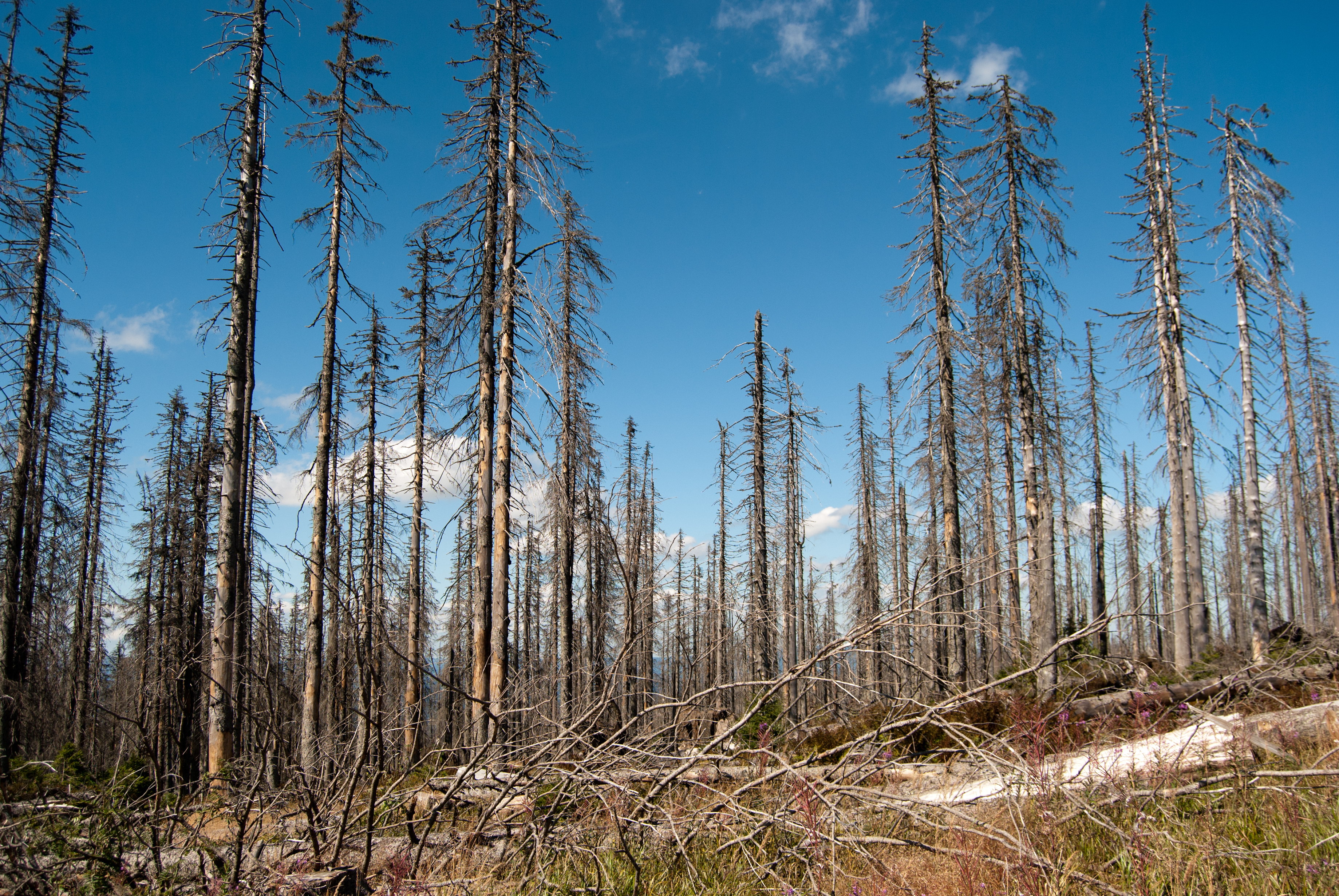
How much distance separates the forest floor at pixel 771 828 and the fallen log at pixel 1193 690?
0.39 metres

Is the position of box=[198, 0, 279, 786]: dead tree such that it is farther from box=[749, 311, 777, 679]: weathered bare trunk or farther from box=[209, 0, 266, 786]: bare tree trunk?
box=[749, 311, 777, 679]: weathered bare trunk

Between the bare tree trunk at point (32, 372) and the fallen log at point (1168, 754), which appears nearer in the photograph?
the fallen log at point (1168, 754)

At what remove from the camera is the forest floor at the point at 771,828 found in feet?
11.5

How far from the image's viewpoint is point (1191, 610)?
14.9 m

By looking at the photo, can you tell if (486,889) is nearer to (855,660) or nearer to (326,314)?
(855,660)

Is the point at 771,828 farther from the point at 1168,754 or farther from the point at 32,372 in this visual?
the point at 32,372

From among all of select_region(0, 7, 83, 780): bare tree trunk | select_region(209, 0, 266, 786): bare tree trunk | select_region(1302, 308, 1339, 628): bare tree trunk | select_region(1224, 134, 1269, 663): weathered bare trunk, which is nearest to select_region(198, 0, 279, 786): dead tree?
select_region(209, 0, 266, 786): bare tree trunk

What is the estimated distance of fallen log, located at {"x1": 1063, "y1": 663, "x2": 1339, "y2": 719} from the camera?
19.8 ft

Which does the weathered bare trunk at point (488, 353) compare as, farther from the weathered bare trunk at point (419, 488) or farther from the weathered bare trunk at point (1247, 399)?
the weathered bare trunk at point (1247, 399)

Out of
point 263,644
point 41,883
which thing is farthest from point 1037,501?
point 41,883

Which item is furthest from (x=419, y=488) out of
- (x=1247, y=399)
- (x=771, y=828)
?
(x=1247, y=399)

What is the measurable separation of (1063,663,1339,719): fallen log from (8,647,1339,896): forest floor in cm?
39

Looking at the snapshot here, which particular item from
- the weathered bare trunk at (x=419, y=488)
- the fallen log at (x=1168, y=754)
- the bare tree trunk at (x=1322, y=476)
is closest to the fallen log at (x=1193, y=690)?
the fallen log at (x=1168, y=754)

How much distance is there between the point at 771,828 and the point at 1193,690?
25.8ft
